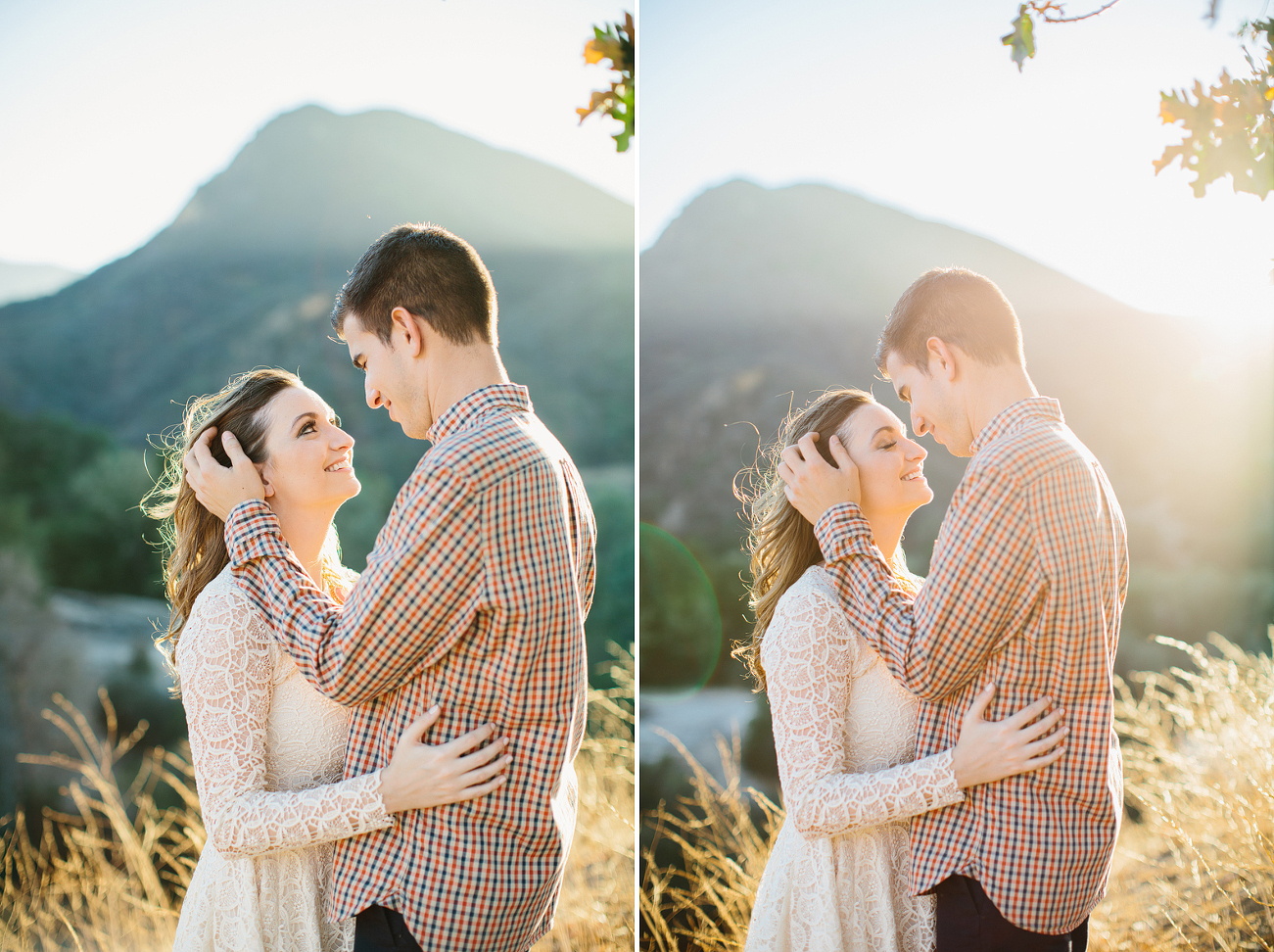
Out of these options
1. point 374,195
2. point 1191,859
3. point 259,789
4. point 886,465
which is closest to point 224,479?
point 259,789

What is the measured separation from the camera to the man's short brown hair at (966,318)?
1.71 metres

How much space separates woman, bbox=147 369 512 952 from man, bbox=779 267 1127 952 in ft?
2.65

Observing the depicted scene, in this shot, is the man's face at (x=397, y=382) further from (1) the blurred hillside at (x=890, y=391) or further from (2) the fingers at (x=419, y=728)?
(1) the blurred hillside at (x=890, y=391)

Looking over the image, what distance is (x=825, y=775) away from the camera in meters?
1.68

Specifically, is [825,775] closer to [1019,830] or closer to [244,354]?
[1019,830]

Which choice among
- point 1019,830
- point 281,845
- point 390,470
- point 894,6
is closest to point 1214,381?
point 894,6

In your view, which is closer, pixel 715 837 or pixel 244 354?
pixel 715 837

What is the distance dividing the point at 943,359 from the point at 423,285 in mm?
1076

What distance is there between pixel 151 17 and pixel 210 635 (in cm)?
791

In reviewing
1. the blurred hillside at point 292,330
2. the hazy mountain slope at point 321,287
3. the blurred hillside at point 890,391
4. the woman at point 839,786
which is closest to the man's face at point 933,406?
the woman at point 839,786

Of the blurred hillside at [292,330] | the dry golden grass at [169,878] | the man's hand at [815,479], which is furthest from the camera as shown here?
the blurred hillside at [292,330]

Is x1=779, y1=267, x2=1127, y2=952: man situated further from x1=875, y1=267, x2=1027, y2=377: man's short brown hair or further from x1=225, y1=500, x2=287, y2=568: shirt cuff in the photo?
x1=225, y1=500, x2=287, y2=568: shirt cuff

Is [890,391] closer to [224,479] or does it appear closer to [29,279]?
[224,479]

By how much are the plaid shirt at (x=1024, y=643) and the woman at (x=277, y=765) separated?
0.81m
